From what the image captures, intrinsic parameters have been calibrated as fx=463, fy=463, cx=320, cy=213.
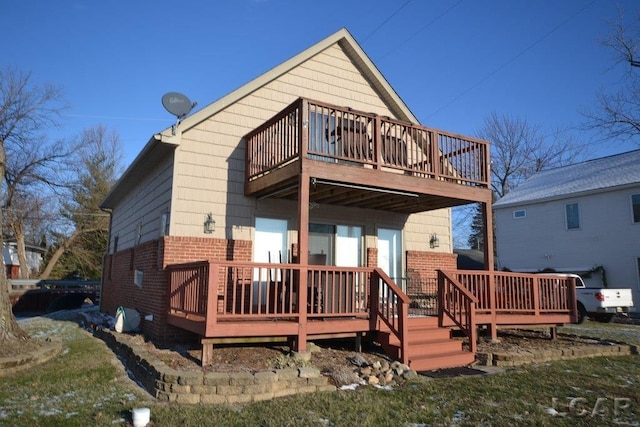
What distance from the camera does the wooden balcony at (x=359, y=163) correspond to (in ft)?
26.2

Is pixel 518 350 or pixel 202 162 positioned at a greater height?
pixel 202 162

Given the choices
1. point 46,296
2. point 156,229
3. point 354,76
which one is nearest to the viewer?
point 156,229

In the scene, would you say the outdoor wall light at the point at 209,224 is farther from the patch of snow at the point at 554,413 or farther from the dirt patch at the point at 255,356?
the patch of snow at the point at 554,413

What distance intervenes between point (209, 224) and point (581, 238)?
18026mm

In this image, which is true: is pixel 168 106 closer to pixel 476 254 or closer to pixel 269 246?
pixel 269 246

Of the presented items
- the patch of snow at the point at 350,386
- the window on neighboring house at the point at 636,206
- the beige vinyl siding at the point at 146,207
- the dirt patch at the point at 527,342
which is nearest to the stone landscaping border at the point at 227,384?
the patch of snow at the point at 350,386

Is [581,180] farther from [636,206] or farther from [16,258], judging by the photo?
[16,258]

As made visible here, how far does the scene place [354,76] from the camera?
→ 468 inches

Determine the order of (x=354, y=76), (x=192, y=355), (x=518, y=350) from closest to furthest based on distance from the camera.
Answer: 1. (x=192, y=355)
2. (x=518, y=350)
3. (x=354, y=76)

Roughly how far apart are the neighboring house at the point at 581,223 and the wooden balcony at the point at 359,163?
41.2ft

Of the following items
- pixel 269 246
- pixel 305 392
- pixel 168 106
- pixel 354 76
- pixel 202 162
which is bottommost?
pixel 305 392

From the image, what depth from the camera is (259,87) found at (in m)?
10.3

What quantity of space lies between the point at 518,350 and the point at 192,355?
5674 mm

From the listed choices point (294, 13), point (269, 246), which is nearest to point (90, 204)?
point (294, 13)
